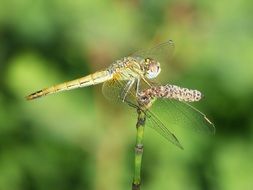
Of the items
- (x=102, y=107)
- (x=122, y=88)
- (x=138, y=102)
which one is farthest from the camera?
(x=102, y=107)

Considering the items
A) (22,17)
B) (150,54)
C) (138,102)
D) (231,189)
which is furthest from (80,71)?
(138,102)

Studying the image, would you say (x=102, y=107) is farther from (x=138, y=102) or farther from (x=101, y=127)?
(x=138, y=102)

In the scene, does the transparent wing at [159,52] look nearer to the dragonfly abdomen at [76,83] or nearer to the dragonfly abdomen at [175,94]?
the dragonfly abdomen at [76,83]

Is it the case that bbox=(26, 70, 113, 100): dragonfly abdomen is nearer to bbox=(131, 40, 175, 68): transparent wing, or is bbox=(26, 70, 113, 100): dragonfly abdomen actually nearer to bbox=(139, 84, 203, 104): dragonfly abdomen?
bbox=(131, 40, 175, 68): transparent wing

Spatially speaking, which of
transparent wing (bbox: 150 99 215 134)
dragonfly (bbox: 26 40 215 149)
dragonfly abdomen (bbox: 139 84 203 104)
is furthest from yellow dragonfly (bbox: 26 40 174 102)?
dragonfly abdomen (bbox: 139 84 203 104)

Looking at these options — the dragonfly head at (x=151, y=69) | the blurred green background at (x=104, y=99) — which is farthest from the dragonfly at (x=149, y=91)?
the blurred green background at (x=104, y=99)
